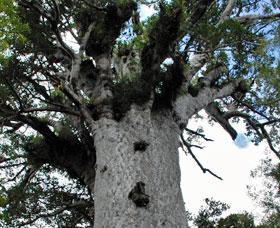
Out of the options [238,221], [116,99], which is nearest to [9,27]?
[116,99]

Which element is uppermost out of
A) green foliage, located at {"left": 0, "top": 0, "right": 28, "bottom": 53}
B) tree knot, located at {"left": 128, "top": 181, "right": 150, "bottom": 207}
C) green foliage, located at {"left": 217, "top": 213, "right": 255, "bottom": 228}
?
green foliage, located at {"left": 0, "top": 0, "right": 28, "bottom": 53}

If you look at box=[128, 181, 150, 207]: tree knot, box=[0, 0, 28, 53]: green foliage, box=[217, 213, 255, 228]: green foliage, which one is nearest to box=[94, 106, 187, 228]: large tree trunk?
box=[128, 181, 150, 207]: tree knot

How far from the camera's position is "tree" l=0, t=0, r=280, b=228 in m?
5.79

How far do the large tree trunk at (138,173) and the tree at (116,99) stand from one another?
0.02m

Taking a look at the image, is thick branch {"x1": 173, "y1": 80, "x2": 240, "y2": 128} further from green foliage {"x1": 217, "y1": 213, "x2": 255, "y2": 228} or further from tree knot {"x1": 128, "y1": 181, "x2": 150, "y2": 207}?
green foliage {"x1": 217, "y1": 213, "x2": 255, "y2": 228}

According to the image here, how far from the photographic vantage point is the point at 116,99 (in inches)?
277

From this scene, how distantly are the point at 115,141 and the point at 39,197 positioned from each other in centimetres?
411

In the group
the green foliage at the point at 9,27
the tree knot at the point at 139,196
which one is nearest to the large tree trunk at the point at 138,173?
the tree knot at the point at 139,196

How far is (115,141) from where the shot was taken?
6234 millimetres

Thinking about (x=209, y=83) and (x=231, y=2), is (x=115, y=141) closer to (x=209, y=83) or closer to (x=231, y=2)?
(x=209, y=83)

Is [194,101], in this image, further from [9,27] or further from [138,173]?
[9,27]

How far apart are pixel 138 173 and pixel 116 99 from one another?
5.68 feet

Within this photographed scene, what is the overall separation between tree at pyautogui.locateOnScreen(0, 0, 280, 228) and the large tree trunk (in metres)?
0.02

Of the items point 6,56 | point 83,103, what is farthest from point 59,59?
point 83,103
